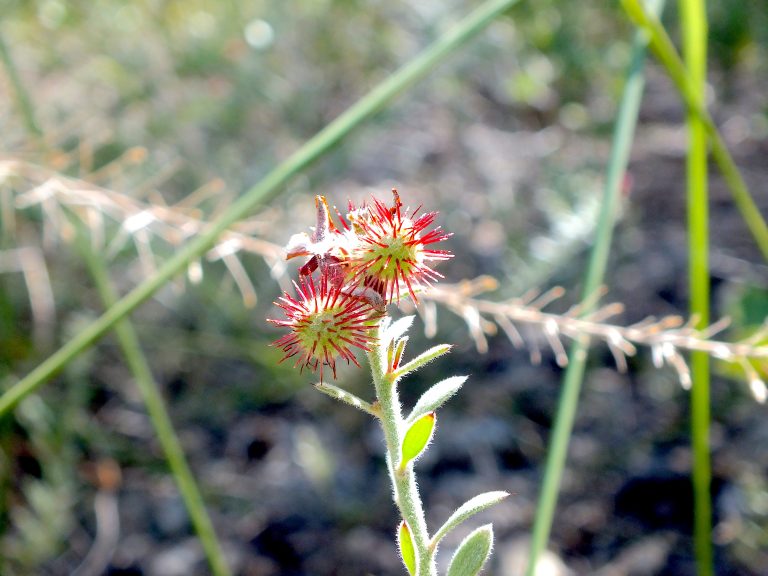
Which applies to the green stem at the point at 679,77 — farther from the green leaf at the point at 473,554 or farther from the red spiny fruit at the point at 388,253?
the green leaf at the point at 473,554

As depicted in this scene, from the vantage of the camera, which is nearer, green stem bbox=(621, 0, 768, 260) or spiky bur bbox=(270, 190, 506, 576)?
spiky bur bbox=(270, 190, 506, 576)

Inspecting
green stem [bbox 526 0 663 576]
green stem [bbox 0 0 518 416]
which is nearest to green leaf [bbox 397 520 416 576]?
green stem [bbox 526 0 663 576]

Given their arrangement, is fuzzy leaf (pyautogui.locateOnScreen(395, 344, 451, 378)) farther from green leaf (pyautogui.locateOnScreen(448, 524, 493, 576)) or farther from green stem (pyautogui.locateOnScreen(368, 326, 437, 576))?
green leaf (pyautogui.locateOnScreen(448, 524, 493, 576))

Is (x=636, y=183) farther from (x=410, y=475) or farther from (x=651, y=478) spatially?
(x=410, y=475)

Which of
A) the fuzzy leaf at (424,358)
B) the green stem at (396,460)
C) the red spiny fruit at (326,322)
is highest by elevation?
the red spiny fruit at (326,322)

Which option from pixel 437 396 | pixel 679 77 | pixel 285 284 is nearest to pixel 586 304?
pixel 679 77

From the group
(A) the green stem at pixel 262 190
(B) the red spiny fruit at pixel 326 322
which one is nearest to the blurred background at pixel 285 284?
(A) the green stem at pixel 262 190
